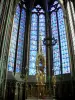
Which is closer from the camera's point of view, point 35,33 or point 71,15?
point 71,15

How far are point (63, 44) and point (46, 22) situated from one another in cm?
416

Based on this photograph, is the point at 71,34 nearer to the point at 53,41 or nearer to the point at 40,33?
the point at 53,41

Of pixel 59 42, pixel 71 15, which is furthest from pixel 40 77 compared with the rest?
pixel 71 15

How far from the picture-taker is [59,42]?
19625 mm

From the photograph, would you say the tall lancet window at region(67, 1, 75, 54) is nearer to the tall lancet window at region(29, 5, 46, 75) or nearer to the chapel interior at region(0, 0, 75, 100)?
the chapel interior at region(0, 0, 75, 100)

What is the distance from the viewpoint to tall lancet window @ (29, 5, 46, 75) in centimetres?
1919

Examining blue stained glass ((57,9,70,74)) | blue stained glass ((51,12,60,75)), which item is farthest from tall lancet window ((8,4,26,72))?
blue stained glass ((57,9,70,74))

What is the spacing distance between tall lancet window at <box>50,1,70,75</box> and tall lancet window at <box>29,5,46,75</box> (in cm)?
124

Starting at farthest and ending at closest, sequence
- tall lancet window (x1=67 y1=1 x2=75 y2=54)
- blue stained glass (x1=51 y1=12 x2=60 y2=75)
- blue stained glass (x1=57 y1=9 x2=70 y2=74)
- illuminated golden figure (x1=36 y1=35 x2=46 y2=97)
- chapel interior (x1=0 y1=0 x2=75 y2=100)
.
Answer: blue stained glass (x1=51 y1=12 x2=60 y2=75) → blue stained glass (x1=57 y1=9 x2=70 y2=74) → tall lancet window (x1=67 y1=1 x2=75 y2=54) → chapel interior (x1=0 y1=0 x2=75 y2=100) → illuminated golden figure (x1=36 y1=35 x2=46 y2=97)

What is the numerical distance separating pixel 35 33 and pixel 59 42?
10.9 feet

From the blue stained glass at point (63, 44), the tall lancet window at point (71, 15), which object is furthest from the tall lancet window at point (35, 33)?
the tall lancet window at point (71, 15)

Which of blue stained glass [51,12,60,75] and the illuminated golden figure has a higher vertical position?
blue stained glass [51,12,60,75]

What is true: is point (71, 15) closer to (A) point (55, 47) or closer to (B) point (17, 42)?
(A) point (55, 47)

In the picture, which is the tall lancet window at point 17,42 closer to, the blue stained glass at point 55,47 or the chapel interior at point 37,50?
the chapel interior at point 37,50
